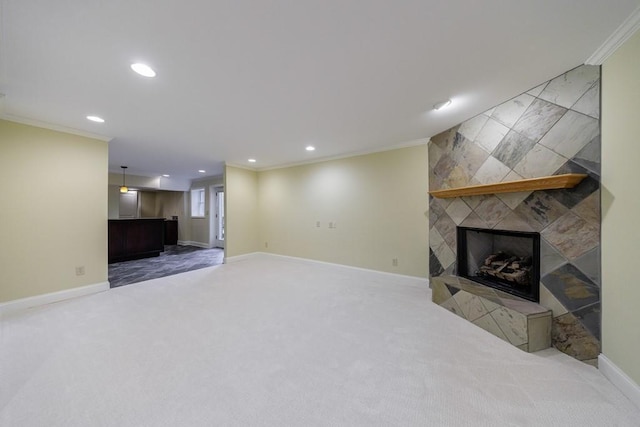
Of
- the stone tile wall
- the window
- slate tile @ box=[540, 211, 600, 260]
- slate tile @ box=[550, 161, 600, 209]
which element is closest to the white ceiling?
the stone tile wall

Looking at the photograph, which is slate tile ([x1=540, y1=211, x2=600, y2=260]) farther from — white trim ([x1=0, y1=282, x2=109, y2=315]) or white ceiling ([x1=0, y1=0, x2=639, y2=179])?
white trim ([x1=0, y1=282, x2=109, y2=315])

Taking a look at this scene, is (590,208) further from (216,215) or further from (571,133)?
(216,215)

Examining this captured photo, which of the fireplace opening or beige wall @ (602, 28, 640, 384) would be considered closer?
beige wall @ (602, 28, 640, 384)

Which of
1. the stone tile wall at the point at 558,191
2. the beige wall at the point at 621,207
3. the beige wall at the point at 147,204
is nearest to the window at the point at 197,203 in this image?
the beige wall at the point at 147,204

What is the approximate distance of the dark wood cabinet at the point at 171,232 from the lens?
27.9 ft

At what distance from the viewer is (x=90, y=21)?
4.54 feet

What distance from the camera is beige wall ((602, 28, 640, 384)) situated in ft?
4.80

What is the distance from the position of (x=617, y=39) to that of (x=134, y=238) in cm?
845

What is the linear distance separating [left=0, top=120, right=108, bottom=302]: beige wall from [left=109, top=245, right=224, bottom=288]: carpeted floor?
781 millimetres

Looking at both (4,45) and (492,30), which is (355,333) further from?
(4,45)

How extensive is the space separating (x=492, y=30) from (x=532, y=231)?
71.6 inches

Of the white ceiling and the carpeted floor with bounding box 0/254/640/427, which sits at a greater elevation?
the white ceiling

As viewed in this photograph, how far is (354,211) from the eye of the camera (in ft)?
14.8

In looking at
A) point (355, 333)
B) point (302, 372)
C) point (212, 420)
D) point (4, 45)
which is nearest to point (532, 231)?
point (355, 333)
